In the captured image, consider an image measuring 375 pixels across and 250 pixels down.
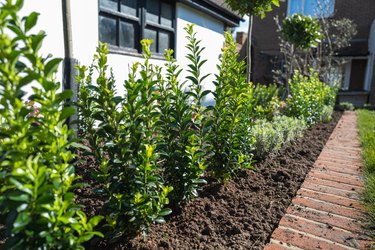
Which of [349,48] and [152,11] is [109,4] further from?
[349,48]

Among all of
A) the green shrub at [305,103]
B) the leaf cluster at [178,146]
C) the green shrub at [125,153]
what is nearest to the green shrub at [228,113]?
the leaf cluster at [178,146]

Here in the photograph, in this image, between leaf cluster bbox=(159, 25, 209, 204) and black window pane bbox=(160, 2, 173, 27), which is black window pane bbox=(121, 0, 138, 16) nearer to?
black window pane bbox=(160, 2, 173, 27)

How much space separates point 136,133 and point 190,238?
2.90ft

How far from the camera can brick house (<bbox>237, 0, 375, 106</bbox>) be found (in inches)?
582

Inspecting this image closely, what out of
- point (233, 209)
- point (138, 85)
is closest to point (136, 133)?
point (138, 85)

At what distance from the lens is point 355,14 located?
1498 cm

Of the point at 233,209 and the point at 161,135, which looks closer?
the point at 161,135

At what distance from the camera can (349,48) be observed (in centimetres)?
1566

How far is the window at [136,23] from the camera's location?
5355 millimetres

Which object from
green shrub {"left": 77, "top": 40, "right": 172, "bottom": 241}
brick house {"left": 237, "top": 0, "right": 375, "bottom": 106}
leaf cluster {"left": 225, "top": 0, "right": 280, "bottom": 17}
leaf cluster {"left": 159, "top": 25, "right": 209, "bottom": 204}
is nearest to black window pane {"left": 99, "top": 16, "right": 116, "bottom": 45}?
leaf cluster {"left": 225, "top": 0, "right": 280, "bottom": 17}

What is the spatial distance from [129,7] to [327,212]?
521 cm

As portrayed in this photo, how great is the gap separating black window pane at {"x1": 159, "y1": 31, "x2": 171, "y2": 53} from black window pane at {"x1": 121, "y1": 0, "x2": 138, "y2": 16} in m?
1.06

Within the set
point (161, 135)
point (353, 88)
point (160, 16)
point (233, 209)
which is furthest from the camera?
point (353, 88)

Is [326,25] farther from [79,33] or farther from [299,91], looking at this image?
[79,33]
